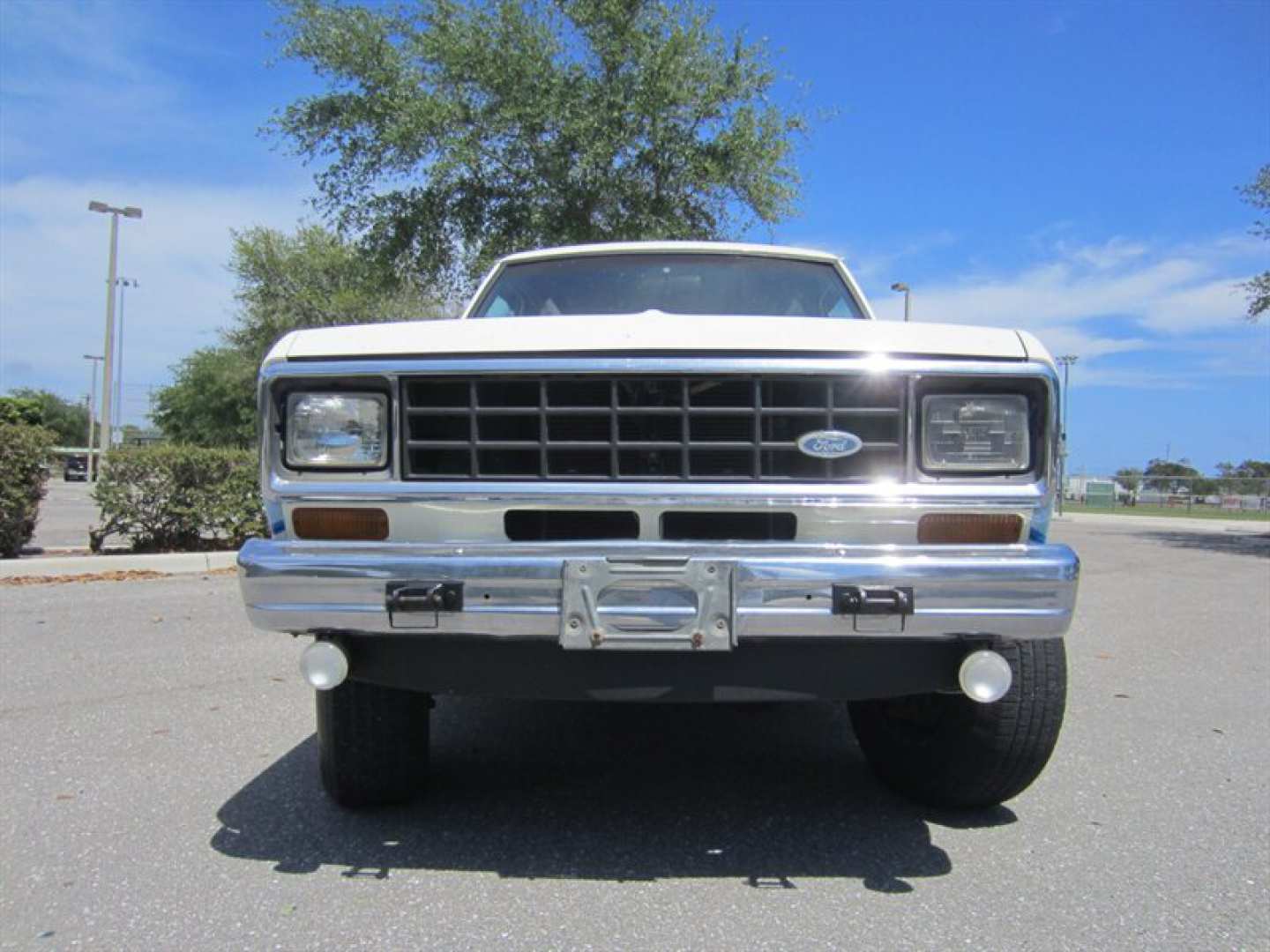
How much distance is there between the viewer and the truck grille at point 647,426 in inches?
95.9

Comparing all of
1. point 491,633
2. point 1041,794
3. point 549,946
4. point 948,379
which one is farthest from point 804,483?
point 1041,794

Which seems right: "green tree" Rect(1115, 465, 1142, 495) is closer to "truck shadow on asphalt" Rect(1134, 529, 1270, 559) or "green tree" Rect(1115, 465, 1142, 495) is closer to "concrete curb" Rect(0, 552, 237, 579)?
"truck shadow on asphalt" Rect(1134, 529, 1270, 559)

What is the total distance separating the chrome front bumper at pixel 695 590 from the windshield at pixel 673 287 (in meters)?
1.66

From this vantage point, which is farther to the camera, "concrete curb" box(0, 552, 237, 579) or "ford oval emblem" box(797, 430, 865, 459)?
"concrete curb" box(0, 552, 237, 579)

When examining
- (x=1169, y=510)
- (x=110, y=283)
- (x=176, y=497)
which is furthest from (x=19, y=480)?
(x=1169, y=510)

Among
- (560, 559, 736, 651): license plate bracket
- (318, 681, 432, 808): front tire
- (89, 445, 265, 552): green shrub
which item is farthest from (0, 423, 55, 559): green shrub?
(560, 559, 736, 651): license plate bracket

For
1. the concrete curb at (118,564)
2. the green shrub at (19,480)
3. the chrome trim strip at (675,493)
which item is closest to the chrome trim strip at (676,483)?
the chrome trim strip at (675,493)

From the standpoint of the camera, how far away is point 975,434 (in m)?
2.46

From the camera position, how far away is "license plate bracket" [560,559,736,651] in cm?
225

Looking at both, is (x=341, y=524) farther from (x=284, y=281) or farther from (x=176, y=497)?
(x=284, y=281)

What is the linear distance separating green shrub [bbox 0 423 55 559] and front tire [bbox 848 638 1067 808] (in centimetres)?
866

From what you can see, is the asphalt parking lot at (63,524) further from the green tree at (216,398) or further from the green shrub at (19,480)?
the green tree at (216,398)

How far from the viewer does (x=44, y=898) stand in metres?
2.42

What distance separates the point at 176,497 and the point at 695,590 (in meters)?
8.90
